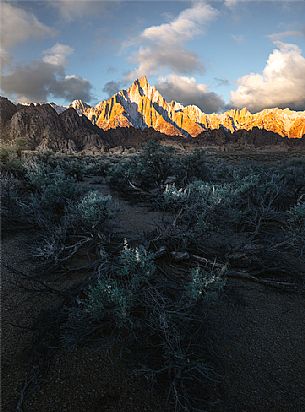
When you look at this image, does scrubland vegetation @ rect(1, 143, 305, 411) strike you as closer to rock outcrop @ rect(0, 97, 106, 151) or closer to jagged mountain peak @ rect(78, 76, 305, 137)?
rock outcrop @ rect(0, 97, 106, 151)

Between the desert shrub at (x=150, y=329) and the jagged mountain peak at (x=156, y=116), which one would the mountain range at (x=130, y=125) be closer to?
the jagged mountain peak at (x=156, y=116)

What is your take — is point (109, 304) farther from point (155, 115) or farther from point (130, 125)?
point (155, 115)

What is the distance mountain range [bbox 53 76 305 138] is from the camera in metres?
161

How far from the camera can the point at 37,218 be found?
608cm

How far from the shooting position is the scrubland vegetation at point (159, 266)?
2.81m

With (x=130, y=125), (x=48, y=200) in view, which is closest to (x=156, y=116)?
(x=130, y=125)

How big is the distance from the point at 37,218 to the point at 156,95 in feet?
675

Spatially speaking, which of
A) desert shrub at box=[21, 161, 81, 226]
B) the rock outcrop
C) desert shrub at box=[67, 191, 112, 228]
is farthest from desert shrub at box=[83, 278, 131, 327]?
the rock outcrop

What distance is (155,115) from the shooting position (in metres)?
180

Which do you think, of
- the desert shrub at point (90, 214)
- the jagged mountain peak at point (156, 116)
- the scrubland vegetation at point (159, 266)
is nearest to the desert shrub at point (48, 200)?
the scrubland vegetation at point (159, 266)

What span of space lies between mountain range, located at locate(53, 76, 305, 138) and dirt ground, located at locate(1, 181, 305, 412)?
158 metres

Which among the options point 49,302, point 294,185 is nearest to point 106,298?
point 49,302

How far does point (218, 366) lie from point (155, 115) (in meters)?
188

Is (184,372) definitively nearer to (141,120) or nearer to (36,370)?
(36,370)
